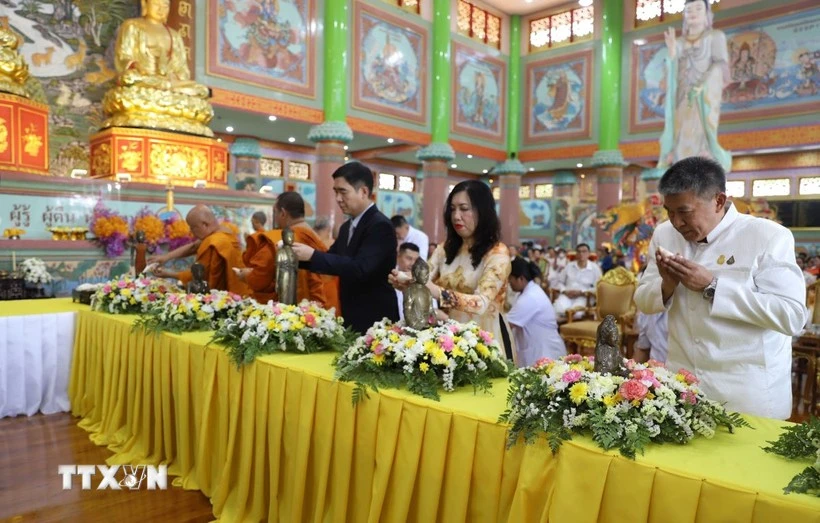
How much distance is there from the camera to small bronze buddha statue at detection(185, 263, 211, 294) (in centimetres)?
335

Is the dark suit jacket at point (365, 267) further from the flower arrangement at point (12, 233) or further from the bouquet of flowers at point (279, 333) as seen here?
the flower arrangement at point (12, 233)

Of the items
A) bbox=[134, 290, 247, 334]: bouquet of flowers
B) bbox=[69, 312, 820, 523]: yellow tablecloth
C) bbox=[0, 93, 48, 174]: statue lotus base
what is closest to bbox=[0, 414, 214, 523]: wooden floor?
bbox=[69, 312, 820, 523]: yellow tablecloth

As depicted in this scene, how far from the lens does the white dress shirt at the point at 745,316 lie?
5.21 ft

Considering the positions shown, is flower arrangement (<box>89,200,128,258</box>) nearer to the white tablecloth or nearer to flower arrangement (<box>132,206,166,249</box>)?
flower arrangement (<box>132,206,166,249</box>)

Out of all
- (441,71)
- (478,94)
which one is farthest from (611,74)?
(441,71)

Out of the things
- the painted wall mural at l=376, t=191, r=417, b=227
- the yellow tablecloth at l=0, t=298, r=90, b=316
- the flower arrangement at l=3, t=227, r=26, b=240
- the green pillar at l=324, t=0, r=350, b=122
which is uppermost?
the green pillar at l=324, t=0, r=350, b=122

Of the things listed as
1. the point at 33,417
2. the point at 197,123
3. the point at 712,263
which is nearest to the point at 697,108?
the point at 197,123

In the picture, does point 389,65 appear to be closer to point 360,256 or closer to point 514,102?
point 514,102

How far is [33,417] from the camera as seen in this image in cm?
404

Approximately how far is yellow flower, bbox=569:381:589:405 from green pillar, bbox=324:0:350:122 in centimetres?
1112

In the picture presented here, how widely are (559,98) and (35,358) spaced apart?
559 inches

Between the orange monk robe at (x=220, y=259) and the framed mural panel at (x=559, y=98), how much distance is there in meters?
13.2

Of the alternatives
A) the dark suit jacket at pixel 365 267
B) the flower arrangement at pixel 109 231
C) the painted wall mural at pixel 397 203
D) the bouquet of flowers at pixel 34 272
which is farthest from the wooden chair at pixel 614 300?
the painted wall mural at pixel 397 203

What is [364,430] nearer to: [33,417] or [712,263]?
[712,263]
